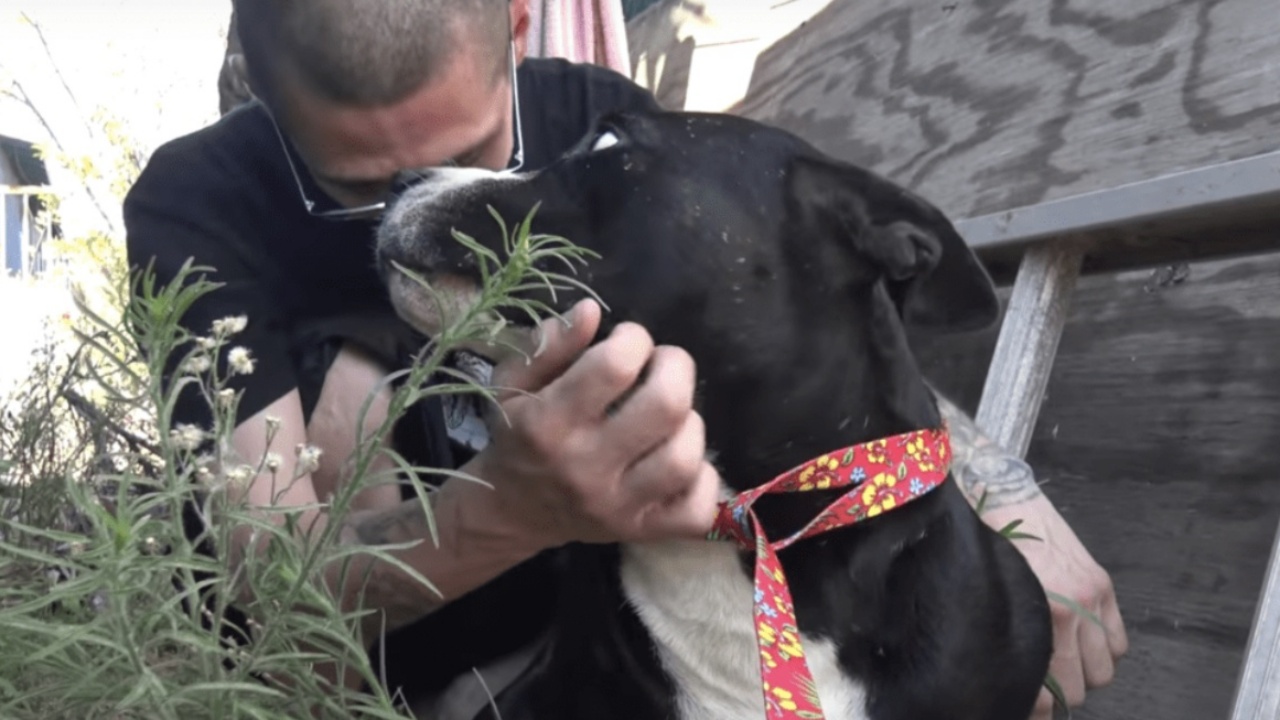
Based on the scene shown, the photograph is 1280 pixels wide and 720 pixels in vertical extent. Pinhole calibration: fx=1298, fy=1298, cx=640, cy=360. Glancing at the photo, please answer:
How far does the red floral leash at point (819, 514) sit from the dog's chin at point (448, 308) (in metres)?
0.27

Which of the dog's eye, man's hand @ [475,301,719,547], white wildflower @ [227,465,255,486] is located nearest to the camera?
white wildflower @ [227,465,255,486]

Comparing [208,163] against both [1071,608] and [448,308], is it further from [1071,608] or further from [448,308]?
[1071,608]

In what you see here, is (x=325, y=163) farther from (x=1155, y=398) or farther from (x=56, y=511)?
(x=1155, y=398)

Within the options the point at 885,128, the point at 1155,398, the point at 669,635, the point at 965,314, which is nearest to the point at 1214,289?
the point at 1155,398

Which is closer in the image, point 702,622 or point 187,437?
point 187,437

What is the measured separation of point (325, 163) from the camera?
164 centimetres

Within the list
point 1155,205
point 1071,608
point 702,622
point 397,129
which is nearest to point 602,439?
point 702,622

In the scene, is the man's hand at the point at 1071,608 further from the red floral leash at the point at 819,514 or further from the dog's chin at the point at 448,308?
the dog's chin at the point at 448,308

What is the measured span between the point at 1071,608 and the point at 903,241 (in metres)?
0.53

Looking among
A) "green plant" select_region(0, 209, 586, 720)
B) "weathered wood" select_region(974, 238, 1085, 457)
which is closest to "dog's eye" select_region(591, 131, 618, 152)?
"green plant" select_region(0, 209, 586, 720)

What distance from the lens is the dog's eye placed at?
1.44m

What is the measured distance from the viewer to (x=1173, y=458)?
1884mm

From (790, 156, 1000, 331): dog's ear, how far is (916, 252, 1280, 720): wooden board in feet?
1.81

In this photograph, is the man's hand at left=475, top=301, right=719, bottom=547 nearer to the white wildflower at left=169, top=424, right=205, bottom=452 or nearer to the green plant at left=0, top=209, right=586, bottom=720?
the green plant at left=0, top=209, right=586, bottom=720
